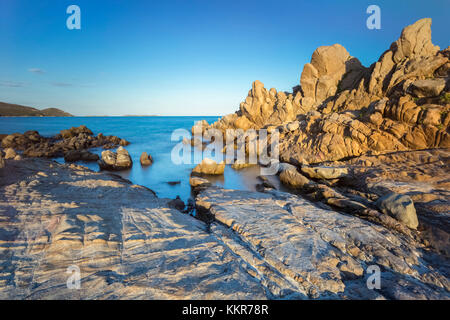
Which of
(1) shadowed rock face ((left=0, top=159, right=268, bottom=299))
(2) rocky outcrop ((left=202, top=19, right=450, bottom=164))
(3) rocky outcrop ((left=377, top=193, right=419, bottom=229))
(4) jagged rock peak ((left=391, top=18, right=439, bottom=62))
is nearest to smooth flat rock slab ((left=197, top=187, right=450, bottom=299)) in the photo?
(1) shadowed rock face ((left=0, top=159, right=268, bottom=299))

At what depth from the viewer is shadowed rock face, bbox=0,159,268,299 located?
3516 mm

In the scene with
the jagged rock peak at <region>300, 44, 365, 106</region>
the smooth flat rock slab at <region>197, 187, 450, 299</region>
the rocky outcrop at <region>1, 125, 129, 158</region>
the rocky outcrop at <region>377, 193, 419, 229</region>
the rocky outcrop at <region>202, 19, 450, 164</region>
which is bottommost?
the smooth flat rock slab at <region>197, 187, 450, 299</region>

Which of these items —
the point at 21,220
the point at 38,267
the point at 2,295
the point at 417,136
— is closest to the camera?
the point at 2,295

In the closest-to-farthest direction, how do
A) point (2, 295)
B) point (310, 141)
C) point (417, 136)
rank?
point (2, 295)
point (417, 136)
point (310, 141)

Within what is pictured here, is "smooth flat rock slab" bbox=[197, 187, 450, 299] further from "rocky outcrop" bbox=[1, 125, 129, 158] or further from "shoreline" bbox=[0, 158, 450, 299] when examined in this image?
"rocky outcrop" bbox=[1, 125, 129, 158]

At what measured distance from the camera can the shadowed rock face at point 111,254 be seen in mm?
3516

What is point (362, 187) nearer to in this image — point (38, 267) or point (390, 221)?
point (390, 221)

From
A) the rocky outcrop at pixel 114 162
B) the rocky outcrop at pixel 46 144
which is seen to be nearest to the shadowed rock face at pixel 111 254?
the rocky outcrop at pixel 114 162

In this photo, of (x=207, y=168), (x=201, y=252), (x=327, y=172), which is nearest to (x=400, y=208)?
(x=327, y=172)

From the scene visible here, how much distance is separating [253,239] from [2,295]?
5.26 metres

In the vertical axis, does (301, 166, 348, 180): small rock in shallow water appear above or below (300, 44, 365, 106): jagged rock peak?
below

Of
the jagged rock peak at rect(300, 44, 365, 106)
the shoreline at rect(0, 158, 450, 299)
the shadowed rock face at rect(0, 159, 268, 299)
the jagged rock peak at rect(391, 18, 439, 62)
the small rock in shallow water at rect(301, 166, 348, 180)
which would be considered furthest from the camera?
the jagged rock peak at rect(300, 44, 365, 106)
